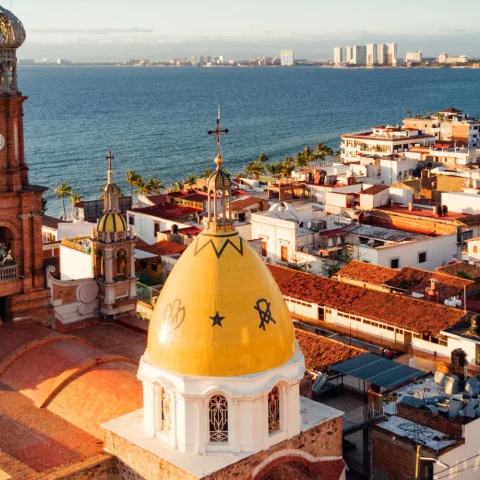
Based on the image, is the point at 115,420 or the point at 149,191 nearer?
the point at 115,420

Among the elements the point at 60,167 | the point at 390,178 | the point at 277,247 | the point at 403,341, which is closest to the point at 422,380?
the point at 403,341

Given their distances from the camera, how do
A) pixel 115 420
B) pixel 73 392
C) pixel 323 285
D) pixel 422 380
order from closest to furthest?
pixel 115 420
pixel 73 392
pixel 422 380
pixel 323 285

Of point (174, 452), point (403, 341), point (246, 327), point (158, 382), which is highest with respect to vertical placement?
point (246, 327)

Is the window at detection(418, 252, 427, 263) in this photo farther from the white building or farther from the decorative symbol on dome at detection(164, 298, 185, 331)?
the white building

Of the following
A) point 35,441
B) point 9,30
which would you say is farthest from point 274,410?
point 9,30

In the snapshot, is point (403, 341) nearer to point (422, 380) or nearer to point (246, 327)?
point (422, 380)
